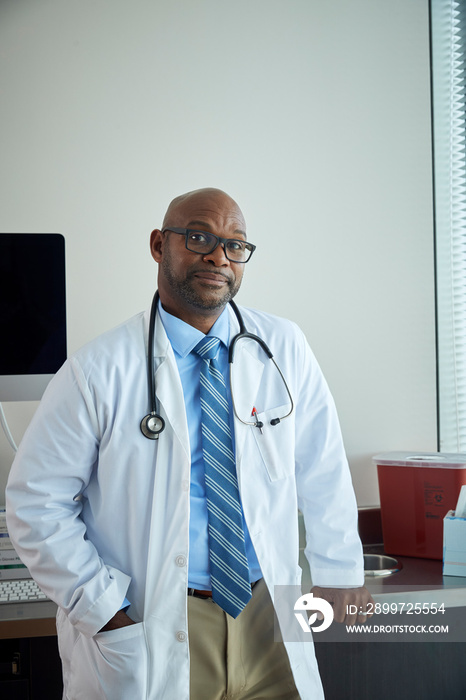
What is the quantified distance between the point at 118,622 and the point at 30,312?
0.90 m

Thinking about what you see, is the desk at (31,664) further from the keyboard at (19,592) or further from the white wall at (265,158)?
the white wall at (265,158)

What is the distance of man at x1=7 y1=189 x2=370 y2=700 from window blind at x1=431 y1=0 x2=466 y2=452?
944 millimetres

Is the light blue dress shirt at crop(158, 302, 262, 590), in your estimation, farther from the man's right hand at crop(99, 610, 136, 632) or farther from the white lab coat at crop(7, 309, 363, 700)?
the man's right hand at crop(99, 610, 136, 632)

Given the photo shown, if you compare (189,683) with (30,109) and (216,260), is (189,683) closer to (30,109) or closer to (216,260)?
(216,260)

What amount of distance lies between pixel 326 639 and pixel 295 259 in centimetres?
117

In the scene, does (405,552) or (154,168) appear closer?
(405,552)

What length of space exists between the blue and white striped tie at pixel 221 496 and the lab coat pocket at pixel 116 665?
171 mm

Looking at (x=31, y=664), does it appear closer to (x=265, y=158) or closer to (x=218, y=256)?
(x=218, y=256)

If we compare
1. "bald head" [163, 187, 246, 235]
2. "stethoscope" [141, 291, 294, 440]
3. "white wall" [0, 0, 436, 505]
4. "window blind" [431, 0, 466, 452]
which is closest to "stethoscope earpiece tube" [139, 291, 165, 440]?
"stethoscope" [141, 291, 294, 440]

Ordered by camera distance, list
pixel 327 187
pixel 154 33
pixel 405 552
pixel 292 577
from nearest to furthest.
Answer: pixel 292 577, pixel 405 552, pixel 154 33, pixel 327 187

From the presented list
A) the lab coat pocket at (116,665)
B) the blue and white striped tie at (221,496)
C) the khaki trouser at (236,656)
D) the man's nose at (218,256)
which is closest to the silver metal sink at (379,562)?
the khaki trouser at (236,656)

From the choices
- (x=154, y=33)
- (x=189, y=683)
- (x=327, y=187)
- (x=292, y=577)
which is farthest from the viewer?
(x=327, y=187)

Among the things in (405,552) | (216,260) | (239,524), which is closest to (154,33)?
(216,260)

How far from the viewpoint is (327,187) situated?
2.19m
